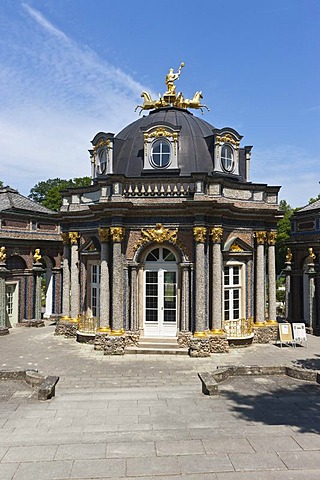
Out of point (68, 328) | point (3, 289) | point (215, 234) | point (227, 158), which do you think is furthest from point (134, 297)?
point (3, 289)

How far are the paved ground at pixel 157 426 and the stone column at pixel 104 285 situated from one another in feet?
8.33

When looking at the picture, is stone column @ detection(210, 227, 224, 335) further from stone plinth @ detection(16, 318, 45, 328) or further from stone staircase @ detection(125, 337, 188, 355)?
stone plinth @ detection(16, 318, 45, 328)

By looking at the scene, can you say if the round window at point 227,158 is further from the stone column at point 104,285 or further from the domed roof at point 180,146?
the stone column at point 104,285

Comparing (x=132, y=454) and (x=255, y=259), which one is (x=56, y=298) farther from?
(x=132, y=454)

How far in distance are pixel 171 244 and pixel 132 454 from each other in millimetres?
10979

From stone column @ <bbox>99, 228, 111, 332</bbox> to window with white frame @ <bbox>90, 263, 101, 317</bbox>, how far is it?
5.61 feet

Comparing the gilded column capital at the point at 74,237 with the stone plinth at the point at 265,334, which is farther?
the gilded column capital at the point at 74,237

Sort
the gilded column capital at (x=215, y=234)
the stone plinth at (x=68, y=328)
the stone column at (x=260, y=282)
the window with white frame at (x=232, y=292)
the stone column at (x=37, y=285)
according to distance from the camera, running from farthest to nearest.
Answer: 1. the stone column at (x=37, y=285)
2. the stone plinth at (x=68, y=328)
3. the stone column at (x=260, y=282)
4. the window with white frame at (x=232, y=292)
5. the gilded column capital at (x=215, y=234)

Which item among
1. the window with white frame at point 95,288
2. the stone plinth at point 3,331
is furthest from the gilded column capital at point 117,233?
the stone plinth at point 3,331

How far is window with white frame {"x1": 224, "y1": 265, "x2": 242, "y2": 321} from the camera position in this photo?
758 inches

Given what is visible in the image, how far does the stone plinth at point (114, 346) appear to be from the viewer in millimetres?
17281

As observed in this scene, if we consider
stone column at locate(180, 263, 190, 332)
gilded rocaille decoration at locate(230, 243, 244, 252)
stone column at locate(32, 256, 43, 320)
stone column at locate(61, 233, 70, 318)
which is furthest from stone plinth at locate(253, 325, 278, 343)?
stone column at locate(32, 256, 43, 320)

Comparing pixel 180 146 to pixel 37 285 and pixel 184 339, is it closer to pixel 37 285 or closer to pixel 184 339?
pixel 184 339

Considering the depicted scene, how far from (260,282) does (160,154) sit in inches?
316
